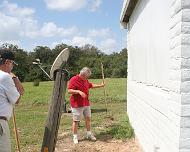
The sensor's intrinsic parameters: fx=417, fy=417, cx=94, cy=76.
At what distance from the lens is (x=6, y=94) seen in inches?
209

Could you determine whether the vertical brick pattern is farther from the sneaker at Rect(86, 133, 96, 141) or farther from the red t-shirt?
the sneaker at Rect(86, 133, 96, 141)

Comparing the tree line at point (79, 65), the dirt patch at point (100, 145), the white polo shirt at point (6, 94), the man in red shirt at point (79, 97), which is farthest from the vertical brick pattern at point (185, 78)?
the tree line at point (79, 65)

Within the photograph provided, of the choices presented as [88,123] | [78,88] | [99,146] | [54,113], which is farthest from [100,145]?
[54,113]

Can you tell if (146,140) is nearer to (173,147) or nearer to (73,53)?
(173,147)

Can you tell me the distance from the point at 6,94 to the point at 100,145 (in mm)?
4419

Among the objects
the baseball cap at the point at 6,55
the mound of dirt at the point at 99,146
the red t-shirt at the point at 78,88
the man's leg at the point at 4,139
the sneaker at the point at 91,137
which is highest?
the baseball cap at the point at 6,55

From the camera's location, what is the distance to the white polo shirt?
17.3ft

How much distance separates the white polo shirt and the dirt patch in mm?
3779

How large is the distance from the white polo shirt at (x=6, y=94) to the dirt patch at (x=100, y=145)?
12.4 ft

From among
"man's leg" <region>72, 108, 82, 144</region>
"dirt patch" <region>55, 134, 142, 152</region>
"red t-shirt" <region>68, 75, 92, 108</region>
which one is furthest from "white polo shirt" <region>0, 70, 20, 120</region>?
"man's leg" <region>72, 108, 82, 144</region>

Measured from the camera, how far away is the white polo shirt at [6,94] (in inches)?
207

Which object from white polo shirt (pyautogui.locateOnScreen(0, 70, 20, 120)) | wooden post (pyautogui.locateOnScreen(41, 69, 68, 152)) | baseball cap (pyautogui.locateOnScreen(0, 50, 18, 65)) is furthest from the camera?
wooden post (pyautogui.locateOnScreen(41, 69, 68, 152))

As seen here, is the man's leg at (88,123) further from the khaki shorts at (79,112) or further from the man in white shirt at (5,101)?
the man in white shirt at (5,101)

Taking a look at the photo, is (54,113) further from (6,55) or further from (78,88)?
(78,88)
